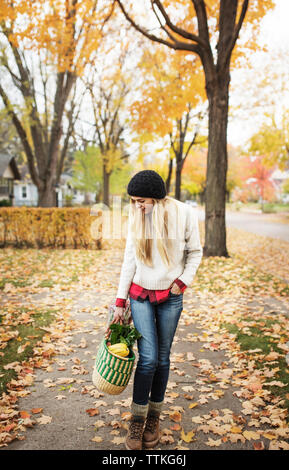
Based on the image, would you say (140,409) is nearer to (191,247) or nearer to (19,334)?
(191,247)

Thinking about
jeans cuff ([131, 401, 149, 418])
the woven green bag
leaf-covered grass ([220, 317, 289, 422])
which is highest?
the woven green bag

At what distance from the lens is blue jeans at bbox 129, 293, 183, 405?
2.76 meters

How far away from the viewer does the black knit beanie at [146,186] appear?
2.76 meters

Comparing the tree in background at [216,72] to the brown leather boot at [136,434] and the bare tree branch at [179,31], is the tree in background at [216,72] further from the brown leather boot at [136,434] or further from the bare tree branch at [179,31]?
the brown leather boot at [136,434]

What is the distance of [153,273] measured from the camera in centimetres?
284

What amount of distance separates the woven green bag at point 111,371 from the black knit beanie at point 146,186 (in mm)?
1147

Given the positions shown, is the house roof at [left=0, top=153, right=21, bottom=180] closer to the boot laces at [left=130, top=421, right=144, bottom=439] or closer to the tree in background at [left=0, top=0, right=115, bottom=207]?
the tree in background at [left=0, top=0, right=115, bottom=207]

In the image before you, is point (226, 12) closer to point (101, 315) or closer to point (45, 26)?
point (45, 26)

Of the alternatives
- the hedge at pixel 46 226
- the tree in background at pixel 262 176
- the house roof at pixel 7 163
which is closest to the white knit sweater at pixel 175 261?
the hedge at pixel 46 226

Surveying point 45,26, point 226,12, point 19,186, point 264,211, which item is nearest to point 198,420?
point 226,12

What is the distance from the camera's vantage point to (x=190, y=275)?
9.45ft

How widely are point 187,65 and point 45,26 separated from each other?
583 centimetres

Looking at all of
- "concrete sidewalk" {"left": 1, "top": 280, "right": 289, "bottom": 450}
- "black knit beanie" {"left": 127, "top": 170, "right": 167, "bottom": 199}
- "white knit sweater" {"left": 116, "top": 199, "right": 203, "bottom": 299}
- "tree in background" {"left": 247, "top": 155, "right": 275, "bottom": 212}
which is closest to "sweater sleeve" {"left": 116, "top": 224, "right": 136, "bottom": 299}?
"white knit sweater" {"left": 116, "top": 199, "right": 203, "bottom": 299}

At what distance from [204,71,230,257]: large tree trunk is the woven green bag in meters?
8.61
